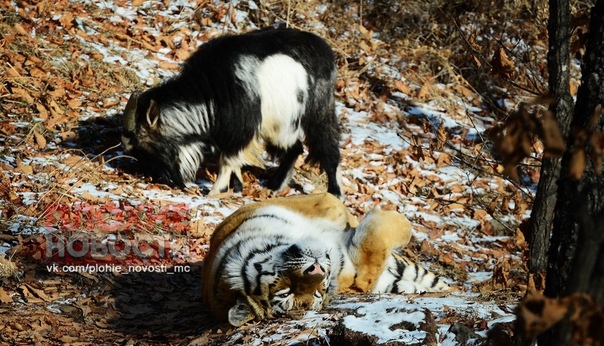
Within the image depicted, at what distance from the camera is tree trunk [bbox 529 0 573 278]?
13.4 feet

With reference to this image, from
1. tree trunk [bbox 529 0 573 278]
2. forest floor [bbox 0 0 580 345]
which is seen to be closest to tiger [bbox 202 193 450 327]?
forest floor [bbox 0 0 580 345]

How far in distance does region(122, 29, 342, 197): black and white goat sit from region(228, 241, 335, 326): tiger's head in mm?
3787

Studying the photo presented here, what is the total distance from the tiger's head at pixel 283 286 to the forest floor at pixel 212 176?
11cm

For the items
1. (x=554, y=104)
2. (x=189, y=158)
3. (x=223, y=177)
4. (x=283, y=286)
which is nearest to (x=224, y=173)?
(x=223, y=177)

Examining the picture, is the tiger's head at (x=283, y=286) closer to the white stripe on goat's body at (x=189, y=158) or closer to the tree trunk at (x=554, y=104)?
the tree trunk at (x=554, y=104)

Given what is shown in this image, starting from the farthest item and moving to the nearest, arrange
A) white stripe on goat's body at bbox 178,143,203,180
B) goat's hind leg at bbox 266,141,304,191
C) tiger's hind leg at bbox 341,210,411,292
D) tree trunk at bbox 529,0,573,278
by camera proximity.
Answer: goat's hind leg at bbox 266,141,304,191 → white stripe on goat's body at bbox 178,143,203,180 → tiger's hind leg at bbox 341,210,411,292 → tree trunk at bbox 529,0,573,278

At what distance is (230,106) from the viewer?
26.7 feet

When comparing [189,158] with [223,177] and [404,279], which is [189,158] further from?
[404,279]

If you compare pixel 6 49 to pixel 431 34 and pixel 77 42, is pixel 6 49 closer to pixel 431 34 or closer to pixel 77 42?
pixel 77 42

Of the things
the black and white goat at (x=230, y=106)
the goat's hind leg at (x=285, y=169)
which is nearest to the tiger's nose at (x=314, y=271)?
the black and white goat at (x=230, y=106)

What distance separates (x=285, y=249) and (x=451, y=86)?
25.6 feet

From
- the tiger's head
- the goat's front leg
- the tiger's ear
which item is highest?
the tiger's head

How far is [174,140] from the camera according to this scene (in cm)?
841

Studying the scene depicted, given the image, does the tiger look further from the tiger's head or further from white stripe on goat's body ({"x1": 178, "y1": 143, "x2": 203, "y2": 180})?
white stripe on goat's body ({"x1": 178, "y1": 143, "x2": 203, "y2": 180})
